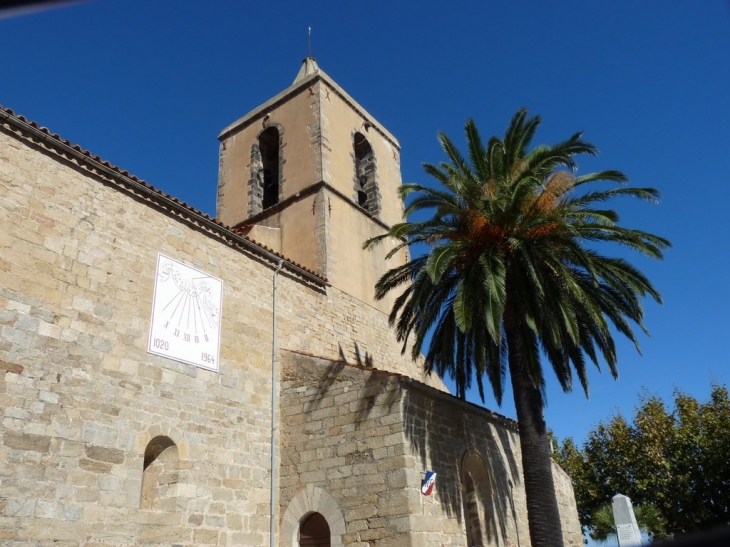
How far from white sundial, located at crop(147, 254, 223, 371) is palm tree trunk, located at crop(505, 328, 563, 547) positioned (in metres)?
5.82

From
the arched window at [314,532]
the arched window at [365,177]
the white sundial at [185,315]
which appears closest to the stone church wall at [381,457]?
the arched window at [314,532]

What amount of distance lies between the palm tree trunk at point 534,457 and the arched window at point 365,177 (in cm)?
897

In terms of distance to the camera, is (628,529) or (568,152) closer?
(568,152)

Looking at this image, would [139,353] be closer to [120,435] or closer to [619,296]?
[120,435]

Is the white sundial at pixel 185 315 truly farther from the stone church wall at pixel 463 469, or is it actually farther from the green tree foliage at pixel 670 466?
the green tree foliage at pixel 670 466

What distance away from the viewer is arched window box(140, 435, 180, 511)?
9.79m

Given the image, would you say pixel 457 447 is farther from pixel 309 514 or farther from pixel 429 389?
pixel 309 514

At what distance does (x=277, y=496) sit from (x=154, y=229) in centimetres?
565

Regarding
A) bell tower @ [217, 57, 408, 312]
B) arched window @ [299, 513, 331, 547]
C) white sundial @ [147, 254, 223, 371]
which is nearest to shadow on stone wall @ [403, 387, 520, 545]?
arched window @ [299, 513, 331, 547]

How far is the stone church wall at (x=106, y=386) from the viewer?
832cm

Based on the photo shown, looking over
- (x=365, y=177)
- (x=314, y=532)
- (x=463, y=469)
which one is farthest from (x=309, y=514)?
(x=365, y=177)

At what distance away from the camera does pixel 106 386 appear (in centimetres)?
938

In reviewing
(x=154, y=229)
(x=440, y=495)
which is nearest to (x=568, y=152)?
(x=440, y=495)

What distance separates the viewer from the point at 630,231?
38.3 ft
